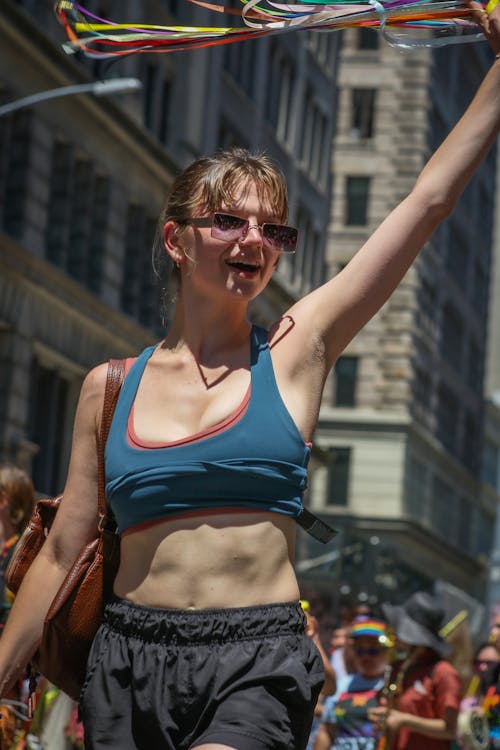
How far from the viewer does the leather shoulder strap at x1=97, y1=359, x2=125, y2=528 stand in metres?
4.54

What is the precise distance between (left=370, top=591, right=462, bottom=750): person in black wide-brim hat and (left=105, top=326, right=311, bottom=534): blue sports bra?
6680 millimetres

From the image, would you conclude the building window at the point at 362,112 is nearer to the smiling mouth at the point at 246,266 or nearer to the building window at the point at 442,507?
the building window at the point at 442,507

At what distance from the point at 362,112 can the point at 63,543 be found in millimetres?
64294

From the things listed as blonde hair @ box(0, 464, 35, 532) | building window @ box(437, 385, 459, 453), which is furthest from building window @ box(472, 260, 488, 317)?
blonde hair @ box(0, 464, 35, 532)

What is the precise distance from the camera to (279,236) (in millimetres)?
4508

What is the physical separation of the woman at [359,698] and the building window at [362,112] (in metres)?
55.8

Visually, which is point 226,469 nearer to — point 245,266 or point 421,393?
point 245,266

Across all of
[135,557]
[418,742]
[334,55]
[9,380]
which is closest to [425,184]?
[135,557]

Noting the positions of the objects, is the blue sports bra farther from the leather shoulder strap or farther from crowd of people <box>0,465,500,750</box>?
crowd of people <box>0,465,500,750</box>

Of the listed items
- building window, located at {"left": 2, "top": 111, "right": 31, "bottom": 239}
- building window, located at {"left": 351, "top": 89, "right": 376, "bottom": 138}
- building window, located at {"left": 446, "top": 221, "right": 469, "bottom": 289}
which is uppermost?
building window, located at {"left": 351, "top": 89, "right": 376, "bottom": 138}

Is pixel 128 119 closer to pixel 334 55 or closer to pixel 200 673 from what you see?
pixel 334 55

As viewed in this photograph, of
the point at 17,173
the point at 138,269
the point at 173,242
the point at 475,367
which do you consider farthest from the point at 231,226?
the point at 475,367

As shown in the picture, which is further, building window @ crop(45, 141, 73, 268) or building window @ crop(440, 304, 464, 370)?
building window @ crop(440, 304, 464, 370)

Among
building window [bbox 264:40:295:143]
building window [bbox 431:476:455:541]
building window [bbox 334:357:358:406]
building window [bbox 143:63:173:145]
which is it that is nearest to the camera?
building window [bbox 143:63:173:145]
